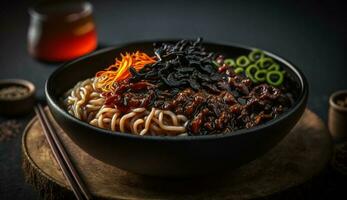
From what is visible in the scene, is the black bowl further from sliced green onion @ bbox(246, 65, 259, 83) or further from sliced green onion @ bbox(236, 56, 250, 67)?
sliced green onion @ bbox(236, 56, 250, 67)

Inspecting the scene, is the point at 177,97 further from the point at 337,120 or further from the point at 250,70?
the point at 337,120

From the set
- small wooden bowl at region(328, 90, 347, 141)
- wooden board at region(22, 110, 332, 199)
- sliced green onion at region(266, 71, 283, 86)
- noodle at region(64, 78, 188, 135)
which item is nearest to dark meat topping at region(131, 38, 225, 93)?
noodle at region(64, 78, 188, 135)

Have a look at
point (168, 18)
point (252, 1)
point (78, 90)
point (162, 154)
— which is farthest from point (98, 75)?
point (252, 1)

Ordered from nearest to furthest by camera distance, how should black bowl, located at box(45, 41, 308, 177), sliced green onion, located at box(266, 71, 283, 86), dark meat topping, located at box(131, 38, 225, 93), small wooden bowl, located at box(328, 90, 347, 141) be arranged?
black bowl, located at box(45, 41, 308, 177)
dark meat topping, located at box(131, 38, 225, 93)
sliced green onion, located at box(266, 71, 283, 86)
small wooden bowl, located at box(328, 90, 347, 141)

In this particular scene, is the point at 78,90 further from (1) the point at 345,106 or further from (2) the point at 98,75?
(1) the point at 345,106

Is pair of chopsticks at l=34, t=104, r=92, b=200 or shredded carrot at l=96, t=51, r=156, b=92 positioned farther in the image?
shredded carrot at l=96, t=51, r=156, b=92

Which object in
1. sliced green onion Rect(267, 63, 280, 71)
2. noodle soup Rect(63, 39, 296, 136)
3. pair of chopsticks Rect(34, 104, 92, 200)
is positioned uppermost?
noodle soup Rect(63, 39, 296, 136)

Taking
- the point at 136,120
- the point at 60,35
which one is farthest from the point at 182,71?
the point at 60,35
